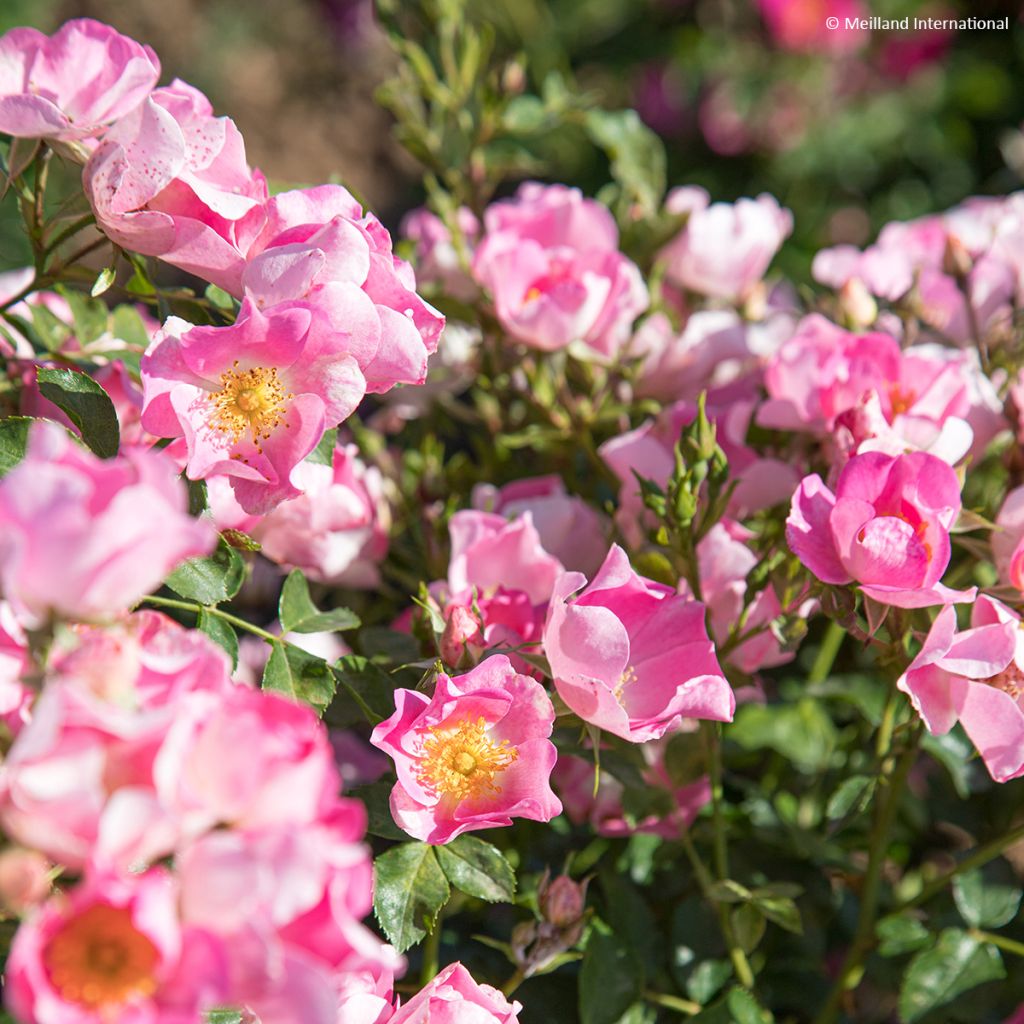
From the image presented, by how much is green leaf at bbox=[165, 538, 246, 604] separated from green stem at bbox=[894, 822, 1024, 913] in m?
0.52

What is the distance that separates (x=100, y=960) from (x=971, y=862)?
0.63m

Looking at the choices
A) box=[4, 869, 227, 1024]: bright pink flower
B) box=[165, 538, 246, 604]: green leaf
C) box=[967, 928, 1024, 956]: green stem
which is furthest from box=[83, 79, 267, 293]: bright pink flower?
box=[967, 928, 1024, 956]: green stem

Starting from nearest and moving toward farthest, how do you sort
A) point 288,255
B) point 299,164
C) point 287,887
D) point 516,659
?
point 287,887
point 288,255
point 516,659
point 299,164

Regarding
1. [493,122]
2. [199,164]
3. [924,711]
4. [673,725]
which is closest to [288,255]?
[199,164]

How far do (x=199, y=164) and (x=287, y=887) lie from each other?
0.41m

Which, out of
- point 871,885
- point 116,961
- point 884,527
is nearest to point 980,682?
point 884,527

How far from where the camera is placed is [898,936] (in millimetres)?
902

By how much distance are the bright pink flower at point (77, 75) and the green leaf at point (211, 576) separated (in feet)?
0.80

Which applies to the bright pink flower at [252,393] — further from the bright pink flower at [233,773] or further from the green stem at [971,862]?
the green stem at [971,862]

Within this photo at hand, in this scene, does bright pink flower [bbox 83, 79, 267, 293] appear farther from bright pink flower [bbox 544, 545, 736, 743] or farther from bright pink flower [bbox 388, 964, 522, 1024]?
bright pink flower [bbox 388, 964, 522, 1024]

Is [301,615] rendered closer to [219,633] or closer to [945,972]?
[219,633]

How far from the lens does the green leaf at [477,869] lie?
69 centimetres

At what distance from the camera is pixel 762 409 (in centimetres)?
86

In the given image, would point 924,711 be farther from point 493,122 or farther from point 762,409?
point 493,122
